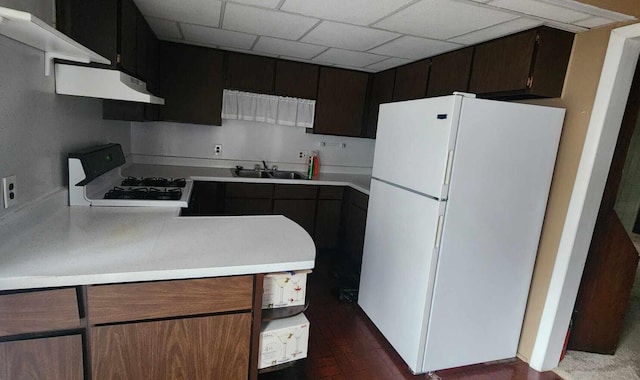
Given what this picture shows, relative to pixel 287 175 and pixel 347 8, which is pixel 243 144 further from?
pixel 347 8

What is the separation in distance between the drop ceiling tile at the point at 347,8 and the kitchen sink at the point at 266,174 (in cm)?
187

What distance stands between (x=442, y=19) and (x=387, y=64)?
4.54 feet

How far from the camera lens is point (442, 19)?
2010mm

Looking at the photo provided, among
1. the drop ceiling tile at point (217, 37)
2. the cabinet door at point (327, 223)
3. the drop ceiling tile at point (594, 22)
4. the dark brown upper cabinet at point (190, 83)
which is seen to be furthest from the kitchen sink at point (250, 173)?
the drop ceiling tile at point (594, 22)

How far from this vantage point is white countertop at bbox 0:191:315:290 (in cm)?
A: 116

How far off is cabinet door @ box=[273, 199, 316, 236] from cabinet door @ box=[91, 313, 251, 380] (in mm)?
2156

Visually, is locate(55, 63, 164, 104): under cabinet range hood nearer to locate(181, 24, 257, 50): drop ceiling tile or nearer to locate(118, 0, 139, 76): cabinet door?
locate(118, 0, 139, 76): cabinet door

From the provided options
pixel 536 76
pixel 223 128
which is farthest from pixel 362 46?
pixel 223 128

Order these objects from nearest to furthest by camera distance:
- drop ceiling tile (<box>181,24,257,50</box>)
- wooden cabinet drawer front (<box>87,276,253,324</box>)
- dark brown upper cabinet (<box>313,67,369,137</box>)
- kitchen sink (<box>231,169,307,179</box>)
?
wooden cabinet drawer front (<box>87,276,253,324</box>) < drop ceiling tile (<box>181,24,257,50</box>) < kitchen sink (<box>231,169,307,179</box>) < dark brown upper cabinet (<box>313,67,369,137</box>)

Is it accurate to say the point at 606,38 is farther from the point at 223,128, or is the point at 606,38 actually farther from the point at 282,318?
the point at 223,128

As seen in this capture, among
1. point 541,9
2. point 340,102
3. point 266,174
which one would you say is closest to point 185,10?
point 266,174

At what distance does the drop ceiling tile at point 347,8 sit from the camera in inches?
73.6

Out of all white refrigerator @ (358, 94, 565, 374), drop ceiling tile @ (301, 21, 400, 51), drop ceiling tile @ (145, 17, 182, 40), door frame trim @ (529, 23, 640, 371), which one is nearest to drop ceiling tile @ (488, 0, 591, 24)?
door frame trim @ (529, 23, 640, 371)

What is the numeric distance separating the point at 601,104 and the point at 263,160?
9.89 feet
